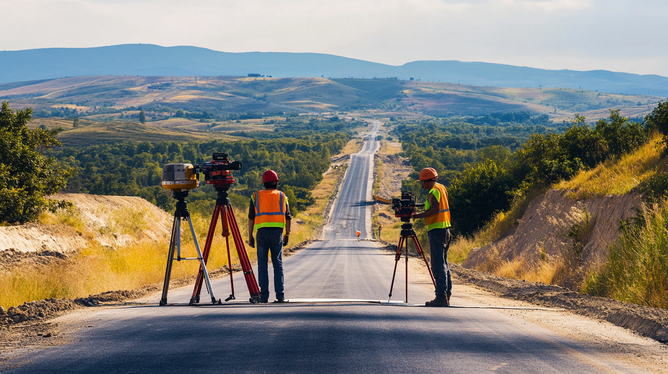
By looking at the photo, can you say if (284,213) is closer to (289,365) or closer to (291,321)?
(291,321)

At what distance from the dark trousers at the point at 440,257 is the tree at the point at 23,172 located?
1508cm

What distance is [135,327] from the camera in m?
6.79

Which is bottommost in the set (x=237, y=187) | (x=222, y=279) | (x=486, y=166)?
(x=237, y=187)

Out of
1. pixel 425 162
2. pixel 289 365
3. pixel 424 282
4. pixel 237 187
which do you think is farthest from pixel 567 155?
pixel 425 162

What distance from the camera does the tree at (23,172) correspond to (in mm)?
18736

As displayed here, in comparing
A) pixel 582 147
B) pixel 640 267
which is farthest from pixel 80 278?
pixel 582 147

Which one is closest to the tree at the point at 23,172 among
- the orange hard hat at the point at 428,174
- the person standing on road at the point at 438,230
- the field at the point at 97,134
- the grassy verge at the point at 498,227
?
the orange hard hat at the point at 428,174

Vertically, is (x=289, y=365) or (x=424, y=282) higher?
(x=289, y=365)

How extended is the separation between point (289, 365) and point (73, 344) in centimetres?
264

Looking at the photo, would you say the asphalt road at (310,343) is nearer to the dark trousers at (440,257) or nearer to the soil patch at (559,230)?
the dark trousers at (440,257)

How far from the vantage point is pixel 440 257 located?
1005 centimetres

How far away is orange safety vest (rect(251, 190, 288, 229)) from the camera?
9.45 metres

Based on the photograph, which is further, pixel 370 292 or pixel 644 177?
pixel 644 177

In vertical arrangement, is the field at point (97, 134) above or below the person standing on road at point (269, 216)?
below
